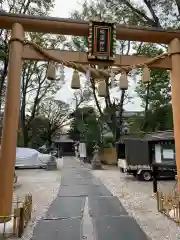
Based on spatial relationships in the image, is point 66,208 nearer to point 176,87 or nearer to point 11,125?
point 11,125

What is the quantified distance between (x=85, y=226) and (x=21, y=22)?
4.80 m

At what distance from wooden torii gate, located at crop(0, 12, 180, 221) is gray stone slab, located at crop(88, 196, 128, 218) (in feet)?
8.26

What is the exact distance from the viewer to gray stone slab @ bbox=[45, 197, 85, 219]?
7.11 metres

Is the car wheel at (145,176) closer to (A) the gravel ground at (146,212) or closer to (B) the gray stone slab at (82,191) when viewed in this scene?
(A) the gravel ground at (146,212)

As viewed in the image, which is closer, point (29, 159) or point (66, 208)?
point (66, 208)

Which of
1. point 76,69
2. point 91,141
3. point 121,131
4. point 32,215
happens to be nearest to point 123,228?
point 32,215

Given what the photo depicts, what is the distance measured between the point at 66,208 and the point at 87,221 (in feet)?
5.38

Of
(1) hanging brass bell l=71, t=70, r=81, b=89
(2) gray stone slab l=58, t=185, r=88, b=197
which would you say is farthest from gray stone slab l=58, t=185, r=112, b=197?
(1) hanging brass bell l=71, t=70, r=81, b=89

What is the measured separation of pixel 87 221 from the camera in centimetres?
653

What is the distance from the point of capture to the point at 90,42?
599 cm

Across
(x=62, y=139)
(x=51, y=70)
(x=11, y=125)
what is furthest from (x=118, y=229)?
(x=62, y=139)

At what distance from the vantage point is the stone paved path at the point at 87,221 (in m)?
5.44

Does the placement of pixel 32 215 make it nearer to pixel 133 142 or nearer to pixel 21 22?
pixel 21 22

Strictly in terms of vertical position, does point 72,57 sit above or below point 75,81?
above
